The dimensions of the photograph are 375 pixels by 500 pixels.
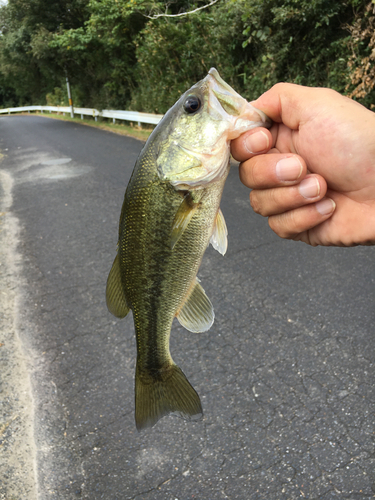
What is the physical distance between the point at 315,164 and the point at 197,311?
946 mm

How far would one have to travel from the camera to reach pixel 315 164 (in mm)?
1894

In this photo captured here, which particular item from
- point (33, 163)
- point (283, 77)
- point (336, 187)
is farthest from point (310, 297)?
point (33, 163)

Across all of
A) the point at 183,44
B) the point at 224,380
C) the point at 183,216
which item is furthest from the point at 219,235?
the point at 183,44

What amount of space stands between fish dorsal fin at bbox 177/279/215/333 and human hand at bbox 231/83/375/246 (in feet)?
2.02

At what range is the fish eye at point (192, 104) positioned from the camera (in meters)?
1.50

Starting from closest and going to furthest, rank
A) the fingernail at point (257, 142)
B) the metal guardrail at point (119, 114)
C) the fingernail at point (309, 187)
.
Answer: the fingernail at point (257, 142) → the fingernail at point (309, 187) → the metal guardrail at point (119, 114)

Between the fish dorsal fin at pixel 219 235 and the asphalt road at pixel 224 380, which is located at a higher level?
the fish dorsal fin at pixel 219 235

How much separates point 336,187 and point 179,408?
4.39 ft

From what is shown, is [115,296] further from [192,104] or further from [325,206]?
[325,206]

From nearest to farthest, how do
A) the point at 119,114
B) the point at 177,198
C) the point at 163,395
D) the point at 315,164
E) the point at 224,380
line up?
1. the point at 177,198
2. the point at 163,395
3. the point at 315,164
4. the point at 224,380
5. the point at 119,114

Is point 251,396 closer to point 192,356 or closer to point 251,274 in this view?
point 192,356

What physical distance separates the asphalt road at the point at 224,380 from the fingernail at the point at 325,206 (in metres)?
1.60

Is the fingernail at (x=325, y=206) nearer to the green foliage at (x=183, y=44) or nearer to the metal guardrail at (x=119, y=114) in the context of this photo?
the green foliage at (x=183, y=44)

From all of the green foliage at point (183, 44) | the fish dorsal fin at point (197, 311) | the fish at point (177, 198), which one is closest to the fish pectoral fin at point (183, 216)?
the fish at point (177, 198)
